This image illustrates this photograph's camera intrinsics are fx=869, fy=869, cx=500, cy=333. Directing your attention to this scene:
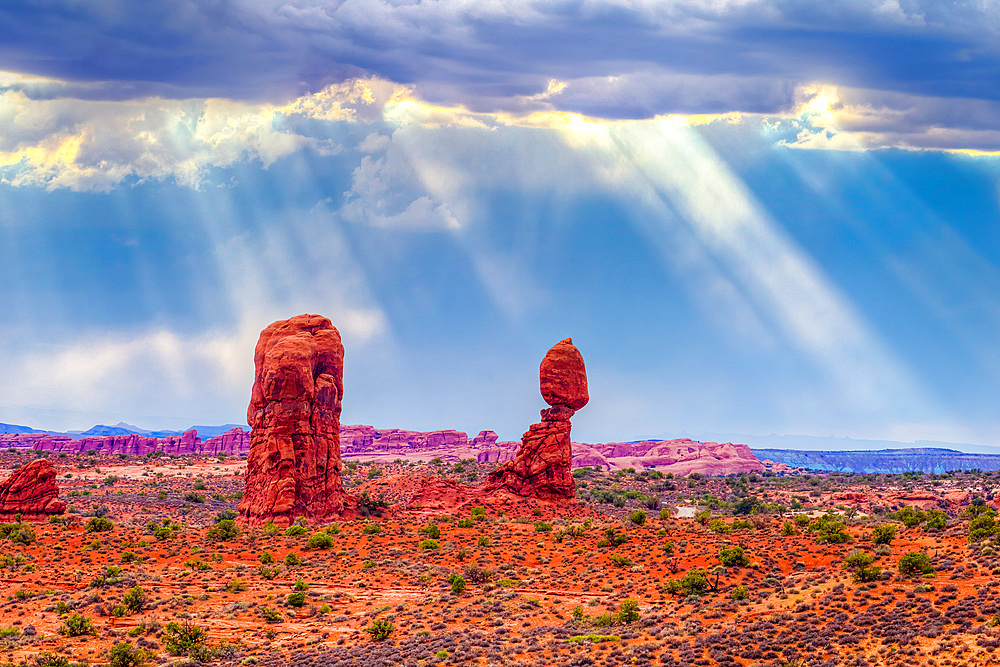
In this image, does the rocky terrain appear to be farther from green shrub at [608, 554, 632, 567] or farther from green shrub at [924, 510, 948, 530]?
green shrub at [608, 554, 632, 567]

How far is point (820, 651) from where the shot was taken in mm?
25562

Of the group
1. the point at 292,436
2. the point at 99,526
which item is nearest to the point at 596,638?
the point at 292,436

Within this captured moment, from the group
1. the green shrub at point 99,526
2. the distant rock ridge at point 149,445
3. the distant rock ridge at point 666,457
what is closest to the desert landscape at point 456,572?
the green shrub at point 99,526

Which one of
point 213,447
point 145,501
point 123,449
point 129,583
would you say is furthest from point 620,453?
point 129,583

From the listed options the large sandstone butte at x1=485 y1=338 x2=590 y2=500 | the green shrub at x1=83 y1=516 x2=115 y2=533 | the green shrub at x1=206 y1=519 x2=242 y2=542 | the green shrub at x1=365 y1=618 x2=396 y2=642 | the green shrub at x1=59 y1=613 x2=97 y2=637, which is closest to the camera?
the green shrub at x1=365 y1=618 x2=396 y2=642

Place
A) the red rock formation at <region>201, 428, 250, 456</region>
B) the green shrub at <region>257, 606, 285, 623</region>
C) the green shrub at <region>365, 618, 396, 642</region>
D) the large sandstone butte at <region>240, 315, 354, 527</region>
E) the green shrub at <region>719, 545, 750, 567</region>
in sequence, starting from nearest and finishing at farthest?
the green shrub at <region>365, 618, 396, 642</region> → the green shrub at <region>257, 606, 285, 623</region> → the green shrub at <region>719, 545, 750, 567</region> → the large sandstone butte at <region>240, 315, 354, 527</region> → the red rock formation at <region>201, 428, 250, 456</region>

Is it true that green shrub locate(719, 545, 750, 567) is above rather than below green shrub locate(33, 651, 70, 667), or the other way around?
above

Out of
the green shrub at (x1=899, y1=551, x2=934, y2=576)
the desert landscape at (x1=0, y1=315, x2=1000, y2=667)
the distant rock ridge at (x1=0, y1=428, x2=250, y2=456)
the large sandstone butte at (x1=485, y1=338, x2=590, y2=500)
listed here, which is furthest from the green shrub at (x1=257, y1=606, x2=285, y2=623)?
the distant rock ridge at (x1=0, y1=428, x2=250, y2=456)

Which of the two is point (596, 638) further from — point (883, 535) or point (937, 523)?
point (937, 523)

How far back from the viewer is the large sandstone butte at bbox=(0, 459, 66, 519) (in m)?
57.8

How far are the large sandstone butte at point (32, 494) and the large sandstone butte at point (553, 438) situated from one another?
29889 millimetres

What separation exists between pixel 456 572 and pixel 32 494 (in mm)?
33488

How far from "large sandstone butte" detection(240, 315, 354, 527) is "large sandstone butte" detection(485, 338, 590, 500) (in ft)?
38.4

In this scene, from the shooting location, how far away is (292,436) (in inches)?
2223
